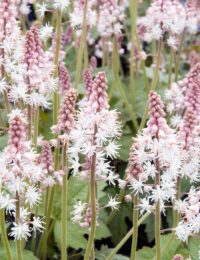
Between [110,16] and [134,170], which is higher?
[110,16]


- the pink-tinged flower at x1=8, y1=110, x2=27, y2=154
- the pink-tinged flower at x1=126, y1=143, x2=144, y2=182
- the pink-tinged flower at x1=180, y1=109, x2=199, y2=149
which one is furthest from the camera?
the pink-tinged flower at x1=180, y1=109, x2=199, y2=149

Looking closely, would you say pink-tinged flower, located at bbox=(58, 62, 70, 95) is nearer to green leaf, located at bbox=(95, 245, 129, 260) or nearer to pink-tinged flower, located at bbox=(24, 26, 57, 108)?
pink-tinged flower, located at bbox=(24, 26, 57, 108)

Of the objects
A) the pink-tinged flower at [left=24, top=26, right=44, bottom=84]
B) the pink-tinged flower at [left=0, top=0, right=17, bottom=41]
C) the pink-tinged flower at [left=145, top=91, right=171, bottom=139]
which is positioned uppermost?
the pink-tinged flower at [left=0, top=0, right=17, bottom=41]

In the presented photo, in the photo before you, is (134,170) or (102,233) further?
(102,233)

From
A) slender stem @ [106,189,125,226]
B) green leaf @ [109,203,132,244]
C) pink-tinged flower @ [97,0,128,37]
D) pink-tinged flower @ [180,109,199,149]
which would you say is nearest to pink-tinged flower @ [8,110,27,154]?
pink-tinged flower @ [180,109,199,149]

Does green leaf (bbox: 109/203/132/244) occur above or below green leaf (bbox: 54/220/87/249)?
below

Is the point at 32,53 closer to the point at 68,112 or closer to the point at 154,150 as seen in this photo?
the point at 68,112

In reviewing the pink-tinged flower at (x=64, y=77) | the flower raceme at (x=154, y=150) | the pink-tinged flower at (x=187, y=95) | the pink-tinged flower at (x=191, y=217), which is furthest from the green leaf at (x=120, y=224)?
the flower raceme at (x=154, y=150)

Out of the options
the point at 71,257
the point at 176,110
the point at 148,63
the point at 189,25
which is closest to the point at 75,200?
the point at 71,257

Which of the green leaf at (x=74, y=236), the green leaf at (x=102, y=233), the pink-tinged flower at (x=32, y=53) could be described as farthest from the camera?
the green leaf at (x=102, y=233)

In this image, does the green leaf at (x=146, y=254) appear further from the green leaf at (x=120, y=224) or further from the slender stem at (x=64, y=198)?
the green leaf at (x=120, y=224)

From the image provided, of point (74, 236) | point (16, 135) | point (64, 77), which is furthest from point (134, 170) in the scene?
point (64, 77)

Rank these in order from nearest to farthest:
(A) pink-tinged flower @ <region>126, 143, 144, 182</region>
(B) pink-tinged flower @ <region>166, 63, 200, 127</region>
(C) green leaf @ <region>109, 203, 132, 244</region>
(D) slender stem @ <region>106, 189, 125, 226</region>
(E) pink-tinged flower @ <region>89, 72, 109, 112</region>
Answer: (E) pink-tinged flower @ <region>89, 72, 109, 112</region> < (A) pink-tinged flower @ <region>126, 143, 144, 182</region> < (B) pink-tinged flower @ <region>166, 63, 200, 127</region> < (D) slender stem @ <region>106, 189, 125, 226</region> < (C) green leaf @ <region>109, 203, 132, 244</region>

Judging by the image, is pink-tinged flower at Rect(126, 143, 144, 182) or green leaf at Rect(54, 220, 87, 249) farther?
green leaf at Rect(54, 220, 87, 249)
